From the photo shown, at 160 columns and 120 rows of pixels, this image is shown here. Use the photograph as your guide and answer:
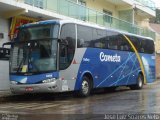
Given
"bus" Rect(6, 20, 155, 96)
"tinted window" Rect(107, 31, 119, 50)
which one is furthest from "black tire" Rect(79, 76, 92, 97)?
"tinted window" Rect(107, 31, 119, 50)

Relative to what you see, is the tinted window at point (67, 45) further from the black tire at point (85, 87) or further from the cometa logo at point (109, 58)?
the cometa logo at point (109, 58)

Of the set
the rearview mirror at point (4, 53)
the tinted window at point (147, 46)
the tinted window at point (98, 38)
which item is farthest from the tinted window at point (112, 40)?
the rearview mirror at point (4, 53)

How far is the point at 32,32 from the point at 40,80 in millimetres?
2386

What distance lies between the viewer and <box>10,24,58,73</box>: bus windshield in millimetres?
16969

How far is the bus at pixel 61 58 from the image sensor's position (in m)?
17.0

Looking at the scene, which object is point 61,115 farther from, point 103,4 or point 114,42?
point 103,4

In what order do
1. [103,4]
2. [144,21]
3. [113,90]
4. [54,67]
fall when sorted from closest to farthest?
[54,67] → [113,90] → [103,4] → [144,21]

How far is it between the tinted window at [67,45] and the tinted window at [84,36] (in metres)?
0.45

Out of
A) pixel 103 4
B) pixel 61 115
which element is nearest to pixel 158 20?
pixel 103 4

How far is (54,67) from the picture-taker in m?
16.9

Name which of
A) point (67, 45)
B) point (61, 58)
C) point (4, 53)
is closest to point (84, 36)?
point (67, 45)

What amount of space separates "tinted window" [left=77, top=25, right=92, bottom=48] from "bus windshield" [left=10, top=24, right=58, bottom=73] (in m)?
1.64

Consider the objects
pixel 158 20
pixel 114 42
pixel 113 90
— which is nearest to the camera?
pixel 114 42

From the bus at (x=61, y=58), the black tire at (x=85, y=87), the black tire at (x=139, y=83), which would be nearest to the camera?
the bus at (x=61, y=58)
